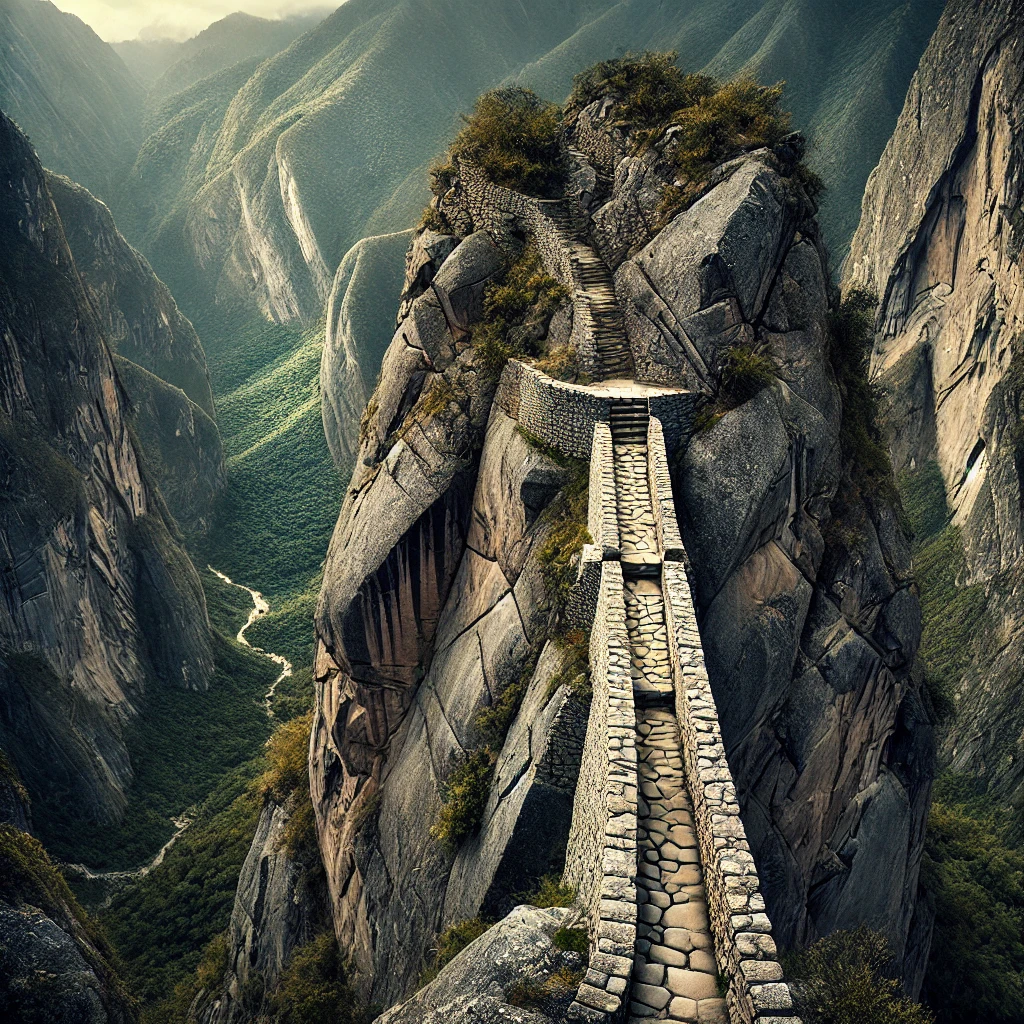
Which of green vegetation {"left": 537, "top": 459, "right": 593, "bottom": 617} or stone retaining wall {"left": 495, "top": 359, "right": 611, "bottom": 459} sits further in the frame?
stone retaining wall {"left": 495, "top": 359, "right": 611, "bottom": 459}

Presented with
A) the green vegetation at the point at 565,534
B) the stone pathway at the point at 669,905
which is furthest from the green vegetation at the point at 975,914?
the stone pathway at the point at 669,905

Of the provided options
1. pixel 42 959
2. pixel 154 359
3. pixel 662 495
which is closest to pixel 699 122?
pixel 662 495

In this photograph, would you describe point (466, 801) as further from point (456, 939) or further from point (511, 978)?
point (511, 978)

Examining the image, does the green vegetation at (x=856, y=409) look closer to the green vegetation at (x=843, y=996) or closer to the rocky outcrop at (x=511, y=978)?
the green vegetation at (x=843, y=996)

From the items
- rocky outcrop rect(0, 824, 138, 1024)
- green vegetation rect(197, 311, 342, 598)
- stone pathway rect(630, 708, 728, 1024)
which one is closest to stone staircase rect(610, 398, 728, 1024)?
stone pathway rect(630, 708, 728, 1024)

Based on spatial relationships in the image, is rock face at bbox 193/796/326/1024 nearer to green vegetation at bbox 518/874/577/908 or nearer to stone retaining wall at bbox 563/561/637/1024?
green vegetation at bbox 518/874/577/908

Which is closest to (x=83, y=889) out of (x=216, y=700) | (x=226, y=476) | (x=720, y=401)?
(x=216, y=700)
